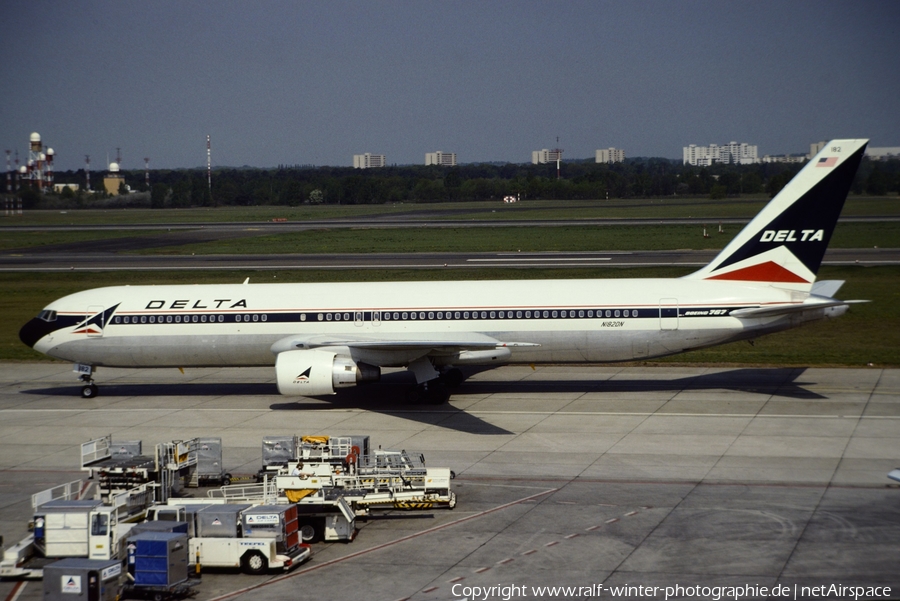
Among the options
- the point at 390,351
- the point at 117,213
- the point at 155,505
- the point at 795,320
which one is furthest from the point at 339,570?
the point at 117,213

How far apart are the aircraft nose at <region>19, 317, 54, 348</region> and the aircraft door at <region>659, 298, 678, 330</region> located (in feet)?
75.9

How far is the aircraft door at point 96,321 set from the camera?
35031 millimetres

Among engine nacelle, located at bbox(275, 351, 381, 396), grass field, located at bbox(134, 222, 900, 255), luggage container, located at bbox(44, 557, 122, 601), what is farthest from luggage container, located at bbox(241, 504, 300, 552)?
grass field, located at bbox(134, 222, 900, 255)

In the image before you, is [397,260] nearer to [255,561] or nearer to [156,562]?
[255,561]

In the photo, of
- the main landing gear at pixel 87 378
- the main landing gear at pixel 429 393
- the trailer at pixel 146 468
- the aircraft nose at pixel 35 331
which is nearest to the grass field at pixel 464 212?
the main landing gear at pixel 429 393

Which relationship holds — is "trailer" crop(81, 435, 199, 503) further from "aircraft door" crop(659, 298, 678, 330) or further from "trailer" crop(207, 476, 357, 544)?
"aircraft door" crop(659, 298, 678, 330)

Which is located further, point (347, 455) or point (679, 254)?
point (679, 254)

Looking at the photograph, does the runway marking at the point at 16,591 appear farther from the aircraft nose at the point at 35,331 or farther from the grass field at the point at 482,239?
the grass field at the point at 482,239

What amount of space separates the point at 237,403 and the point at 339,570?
1726 centimetres

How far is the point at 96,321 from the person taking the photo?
35.0 meters

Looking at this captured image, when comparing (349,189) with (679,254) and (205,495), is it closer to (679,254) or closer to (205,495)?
(679,254)

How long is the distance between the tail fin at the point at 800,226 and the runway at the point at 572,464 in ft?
14.8

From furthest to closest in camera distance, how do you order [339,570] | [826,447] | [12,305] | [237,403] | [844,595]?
1. [12,305]
2. [237,403]
3. [826,447]
4. [339,570]
5. [844,595]

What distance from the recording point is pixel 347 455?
77.2ft
